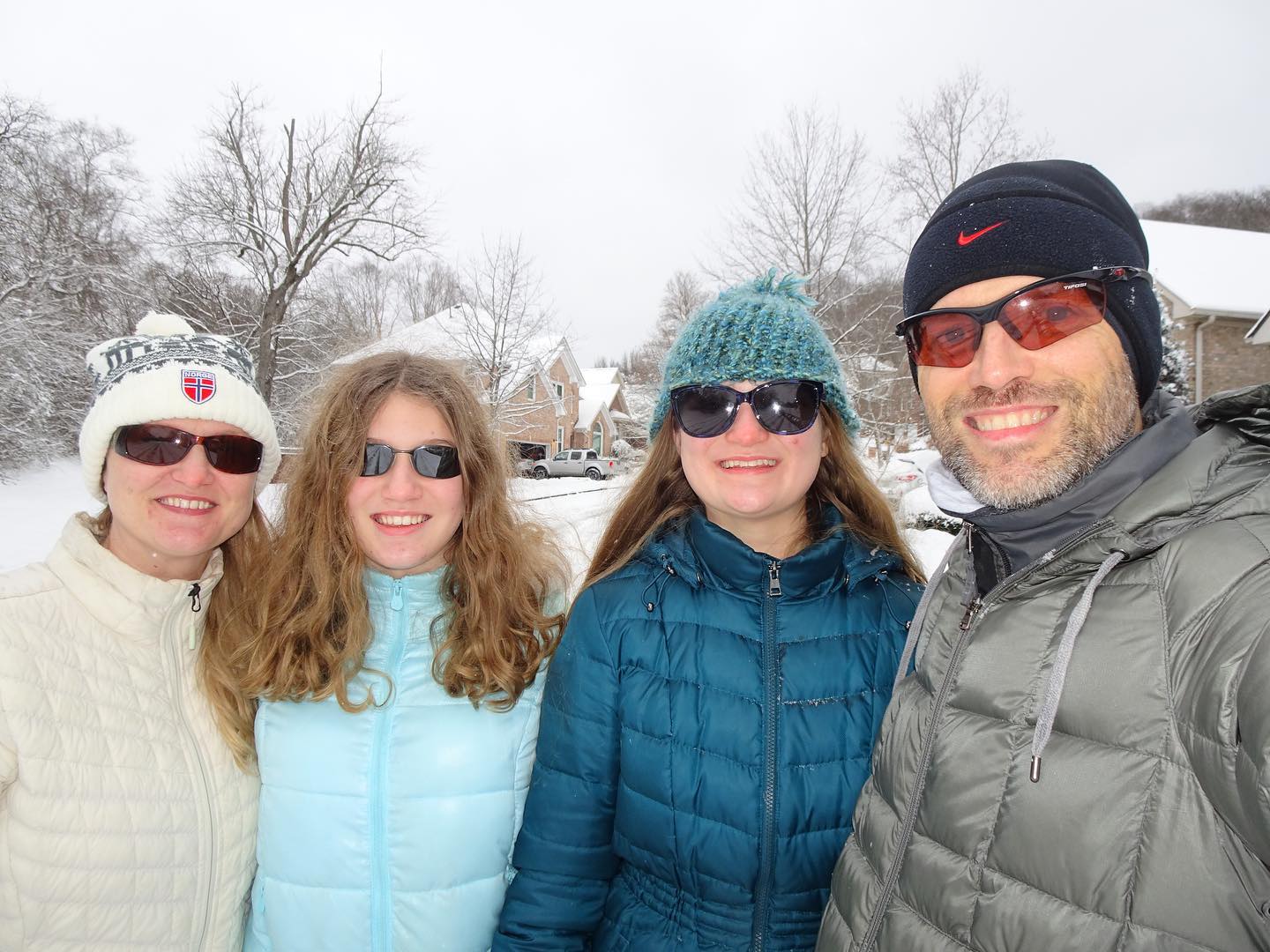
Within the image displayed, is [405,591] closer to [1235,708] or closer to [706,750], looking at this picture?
[706,750]

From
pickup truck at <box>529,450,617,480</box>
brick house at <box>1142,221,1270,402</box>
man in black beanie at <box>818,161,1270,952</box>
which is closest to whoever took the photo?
man in black beanie at <box>818,161,1270,952</box>

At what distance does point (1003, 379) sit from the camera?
1597 mm

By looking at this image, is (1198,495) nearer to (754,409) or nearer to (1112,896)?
(1112,896)

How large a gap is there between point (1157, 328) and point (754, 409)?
1076mm

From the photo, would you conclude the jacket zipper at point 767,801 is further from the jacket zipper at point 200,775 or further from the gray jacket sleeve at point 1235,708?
the jacket zipper at point 200,775

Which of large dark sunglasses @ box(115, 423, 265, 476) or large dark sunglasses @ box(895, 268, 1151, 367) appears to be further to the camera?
large dark sunglasses @ box(115, 423, 265, 476)

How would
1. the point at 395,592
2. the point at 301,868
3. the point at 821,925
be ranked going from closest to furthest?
the point at 821,925 < the point at 301,868 < the point at 395,592

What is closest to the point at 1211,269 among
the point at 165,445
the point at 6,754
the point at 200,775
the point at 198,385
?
the point at 198,385

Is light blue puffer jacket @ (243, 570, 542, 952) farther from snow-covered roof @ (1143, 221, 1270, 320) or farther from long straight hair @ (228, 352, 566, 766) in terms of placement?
snow-covered roof @ (1143, 221, 1270, 320)

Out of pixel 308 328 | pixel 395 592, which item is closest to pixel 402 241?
pixel 308 328

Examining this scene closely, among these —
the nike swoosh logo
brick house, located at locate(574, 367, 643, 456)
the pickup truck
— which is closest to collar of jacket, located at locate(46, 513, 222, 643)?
the nike swoosh logo

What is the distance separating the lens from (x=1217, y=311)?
23.2 meters

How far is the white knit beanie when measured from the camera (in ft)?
7.56

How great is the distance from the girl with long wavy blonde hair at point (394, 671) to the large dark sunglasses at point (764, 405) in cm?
93
